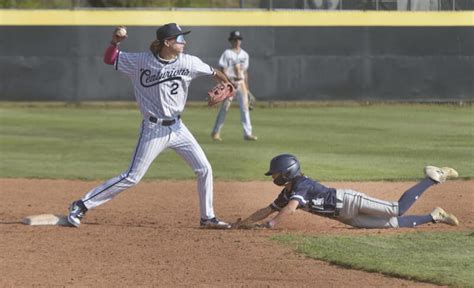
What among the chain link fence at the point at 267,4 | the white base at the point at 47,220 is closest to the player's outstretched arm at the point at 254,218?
the white base at the point at 47,220

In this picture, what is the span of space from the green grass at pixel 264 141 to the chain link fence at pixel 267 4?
2922mm

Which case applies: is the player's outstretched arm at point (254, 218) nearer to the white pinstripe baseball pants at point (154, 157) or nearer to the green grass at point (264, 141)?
the white pinstripe baseball pants at point (154, 157)

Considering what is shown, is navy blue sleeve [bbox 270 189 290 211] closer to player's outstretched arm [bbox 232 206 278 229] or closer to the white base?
Result: player's outstretched arm [bbox 232 206 278 229]

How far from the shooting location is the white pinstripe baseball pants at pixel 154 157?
35.0 ft

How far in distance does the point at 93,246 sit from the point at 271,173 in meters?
1.85

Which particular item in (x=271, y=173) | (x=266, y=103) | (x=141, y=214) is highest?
(x=271, y=173)

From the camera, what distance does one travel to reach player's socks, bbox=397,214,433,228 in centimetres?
1069

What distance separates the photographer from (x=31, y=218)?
11375 mm

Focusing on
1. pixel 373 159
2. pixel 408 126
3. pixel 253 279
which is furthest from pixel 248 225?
pixel 408 126

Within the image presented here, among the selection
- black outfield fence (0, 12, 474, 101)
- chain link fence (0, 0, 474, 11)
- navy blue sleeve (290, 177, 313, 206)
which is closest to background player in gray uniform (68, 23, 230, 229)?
navy blue sleeve (290, 177, 313, 206)

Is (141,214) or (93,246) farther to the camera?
(141,214)

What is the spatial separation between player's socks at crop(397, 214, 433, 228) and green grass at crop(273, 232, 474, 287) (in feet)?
0.50

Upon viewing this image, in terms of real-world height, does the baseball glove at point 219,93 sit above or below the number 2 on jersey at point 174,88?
below

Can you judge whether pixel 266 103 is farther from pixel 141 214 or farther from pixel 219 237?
pixel 219 237
